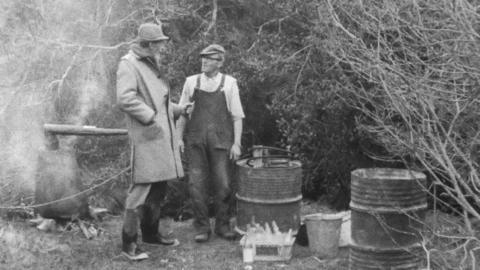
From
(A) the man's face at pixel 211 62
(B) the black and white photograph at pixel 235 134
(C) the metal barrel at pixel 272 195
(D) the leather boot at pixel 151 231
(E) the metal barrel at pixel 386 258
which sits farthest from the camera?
(A) the man's face at pixel 211 62

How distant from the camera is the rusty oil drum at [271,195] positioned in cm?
797

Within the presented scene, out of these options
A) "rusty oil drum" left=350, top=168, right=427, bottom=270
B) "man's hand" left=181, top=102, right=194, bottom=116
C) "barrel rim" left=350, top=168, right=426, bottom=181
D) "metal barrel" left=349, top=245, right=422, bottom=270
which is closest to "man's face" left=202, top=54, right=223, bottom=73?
"man's hand" left=181, top=102, right=194, bottom=116

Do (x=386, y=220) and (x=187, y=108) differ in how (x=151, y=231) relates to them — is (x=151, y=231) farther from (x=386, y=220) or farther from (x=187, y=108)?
(x=386, y=220)

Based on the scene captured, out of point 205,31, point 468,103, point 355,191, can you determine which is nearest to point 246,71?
point 205,31

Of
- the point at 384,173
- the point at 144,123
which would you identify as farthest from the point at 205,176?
the point at 384,173

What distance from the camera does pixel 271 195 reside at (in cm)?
799

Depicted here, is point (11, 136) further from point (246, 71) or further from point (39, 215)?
point (246, 71)

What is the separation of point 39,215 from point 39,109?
2.56m

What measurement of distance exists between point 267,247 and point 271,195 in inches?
26.3

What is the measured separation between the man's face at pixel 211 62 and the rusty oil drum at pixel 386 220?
2.21 meters

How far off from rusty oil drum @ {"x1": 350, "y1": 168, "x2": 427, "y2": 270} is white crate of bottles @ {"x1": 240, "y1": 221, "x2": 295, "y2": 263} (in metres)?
0.90

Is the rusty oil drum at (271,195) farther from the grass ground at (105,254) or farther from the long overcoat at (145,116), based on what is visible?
the long overcoat at (145,116)

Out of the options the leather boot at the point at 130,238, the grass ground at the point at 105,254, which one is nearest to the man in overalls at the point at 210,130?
the grass ground at the point at 105,254

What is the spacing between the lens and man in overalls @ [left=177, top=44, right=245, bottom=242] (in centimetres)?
816
